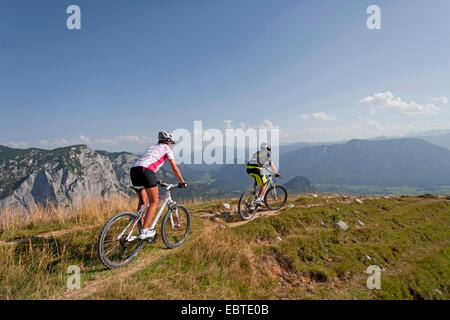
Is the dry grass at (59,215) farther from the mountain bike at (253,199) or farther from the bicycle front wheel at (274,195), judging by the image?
the bicycle front wheel at (274,195)

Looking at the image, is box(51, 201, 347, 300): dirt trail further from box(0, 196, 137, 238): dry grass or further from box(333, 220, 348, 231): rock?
box(333, 220, 348, 231): rock

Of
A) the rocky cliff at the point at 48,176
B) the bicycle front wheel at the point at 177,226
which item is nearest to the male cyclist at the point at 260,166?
the bicycle front wheel at the point at 177,226

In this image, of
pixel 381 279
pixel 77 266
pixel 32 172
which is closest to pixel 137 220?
pixel 77 266

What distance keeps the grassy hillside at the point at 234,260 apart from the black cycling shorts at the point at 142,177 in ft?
7.71

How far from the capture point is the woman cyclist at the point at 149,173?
6117mm

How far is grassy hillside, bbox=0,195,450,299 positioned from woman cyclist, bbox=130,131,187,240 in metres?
1.27

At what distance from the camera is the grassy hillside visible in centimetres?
484

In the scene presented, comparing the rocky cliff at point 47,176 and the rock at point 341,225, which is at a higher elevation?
the rock at point 341,225

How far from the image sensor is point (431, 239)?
12812 mm

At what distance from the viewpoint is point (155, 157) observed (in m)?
6.34

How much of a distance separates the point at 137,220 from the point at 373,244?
11.2m

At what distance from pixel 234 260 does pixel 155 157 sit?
4113 millimetres
